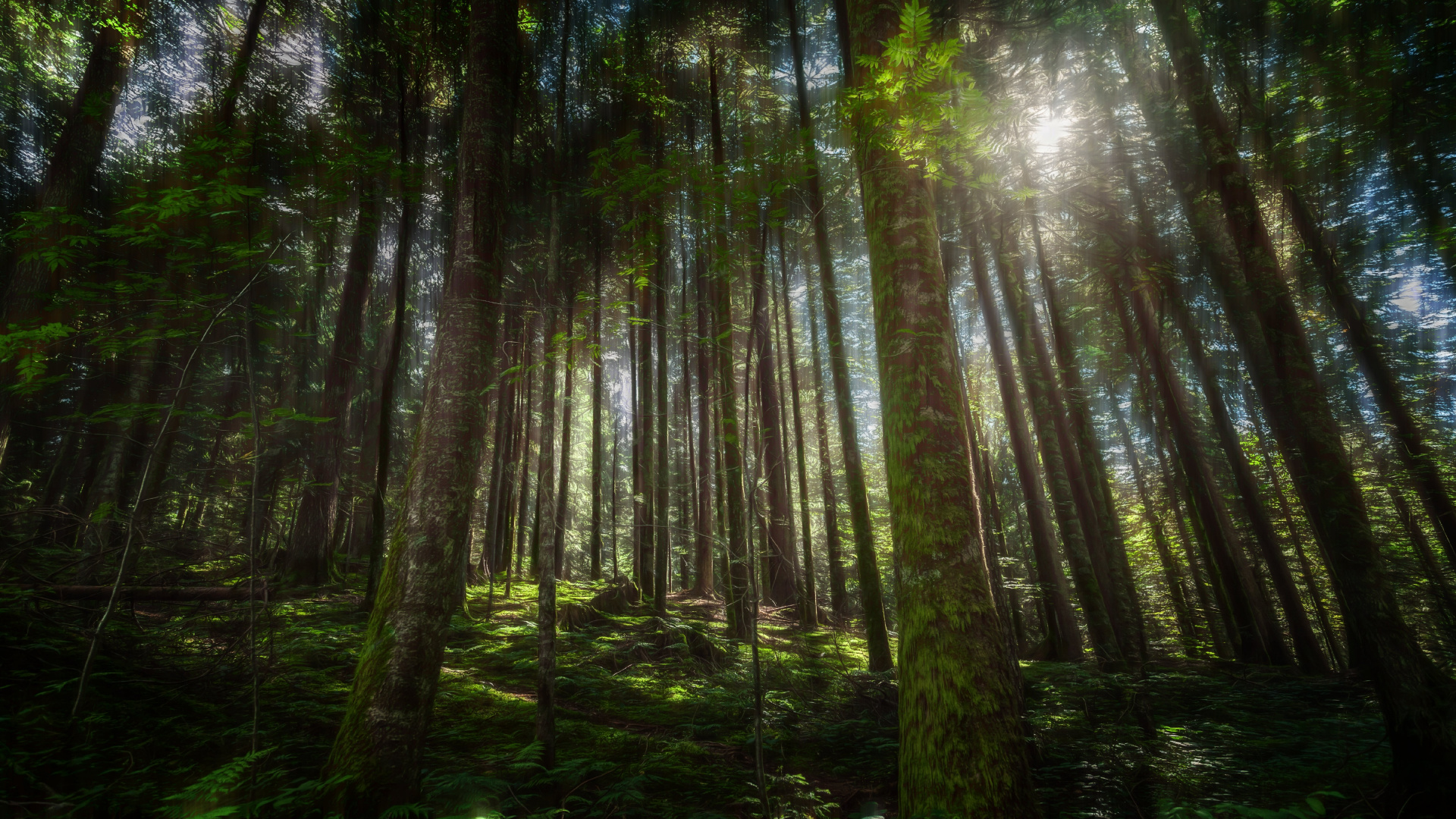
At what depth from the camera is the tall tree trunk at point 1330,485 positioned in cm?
384

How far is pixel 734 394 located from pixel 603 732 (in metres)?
4.61

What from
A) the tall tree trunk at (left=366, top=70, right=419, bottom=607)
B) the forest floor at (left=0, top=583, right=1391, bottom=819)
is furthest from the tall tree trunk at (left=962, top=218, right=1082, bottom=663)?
the tall tree trunk at (left=366, top=70, right=419, bottom=607)

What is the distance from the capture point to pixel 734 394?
731cm

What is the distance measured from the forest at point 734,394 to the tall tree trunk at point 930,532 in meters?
0.03

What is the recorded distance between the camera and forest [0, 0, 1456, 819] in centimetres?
365

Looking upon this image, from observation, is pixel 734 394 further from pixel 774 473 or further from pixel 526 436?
pixel 526 436

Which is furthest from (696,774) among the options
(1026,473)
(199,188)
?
(1026,473)

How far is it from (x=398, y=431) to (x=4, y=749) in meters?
13.4

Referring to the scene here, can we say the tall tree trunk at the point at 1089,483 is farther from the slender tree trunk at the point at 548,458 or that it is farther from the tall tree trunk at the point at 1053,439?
the slender tree trunk at the point at 548,458

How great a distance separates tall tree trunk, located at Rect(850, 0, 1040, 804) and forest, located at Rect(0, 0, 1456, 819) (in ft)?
0.10

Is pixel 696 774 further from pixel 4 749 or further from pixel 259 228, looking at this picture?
pixel 259 228

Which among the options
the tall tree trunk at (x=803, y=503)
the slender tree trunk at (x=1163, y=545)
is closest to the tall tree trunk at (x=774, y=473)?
the tall tree trunk at (x=803, y=503)

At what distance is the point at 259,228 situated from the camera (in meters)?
6.96

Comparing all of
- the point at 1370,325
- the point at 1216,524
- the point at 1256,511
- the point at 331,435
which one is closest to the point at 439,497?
the point at 331,435
